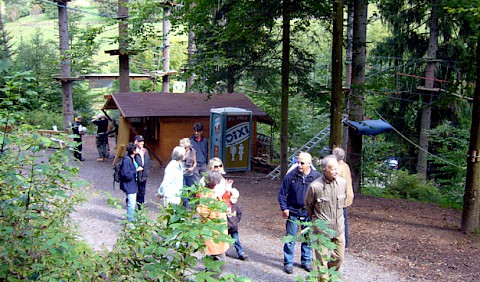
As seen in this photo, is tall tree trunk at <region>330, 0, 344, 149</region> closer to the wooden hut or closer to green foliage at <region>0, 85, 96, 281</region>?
green foliage at <region>0, 85, 96, 281</region>

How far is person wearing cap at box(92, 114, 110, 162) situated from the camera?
699 inches

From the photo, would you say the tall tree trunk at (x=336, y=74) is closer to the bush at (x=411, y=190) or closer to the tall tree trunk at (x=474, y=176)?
the tall tree trunk at (x=474, y=176)

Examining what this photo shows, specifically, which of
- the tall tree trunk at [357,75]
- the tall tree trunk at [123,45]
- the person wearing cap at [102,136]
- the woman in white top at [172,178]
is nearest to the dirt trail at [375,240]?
the woman in white top at [172,178]

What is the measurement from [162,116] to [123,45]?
279cm

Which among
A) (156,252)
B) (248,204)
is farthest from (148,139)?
(156,252)

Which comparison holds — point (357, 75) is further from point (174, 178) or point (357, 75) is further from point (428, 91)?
point (428, 91)

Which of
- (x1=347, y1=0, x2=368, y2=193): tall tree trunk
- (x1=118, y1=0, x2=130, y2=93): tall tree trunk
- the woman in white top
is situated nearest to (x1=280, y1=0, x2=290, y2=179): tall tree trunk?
(x1=347, y1=0, x2=368, y2=193): tall tree trunk

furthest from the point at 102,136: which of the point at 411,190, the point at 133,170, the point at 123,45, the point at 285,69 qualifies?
the point at 411,190

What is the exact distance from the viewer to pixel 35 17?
A: 85.8 m

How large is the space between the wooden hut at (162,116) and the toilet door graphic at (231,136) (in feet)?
3.08

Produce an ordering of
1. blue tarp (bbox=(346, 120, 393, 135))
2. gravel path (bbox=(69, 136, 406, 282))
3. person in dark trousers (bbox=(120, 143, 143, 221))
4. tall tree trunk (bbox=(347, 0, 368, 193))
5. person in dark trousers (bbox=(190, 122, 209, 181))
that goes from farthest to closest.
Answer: tall tree trunk (bbox=(347, 0, 368, 193))
blue tarp (bbox=(346, 120, 393, 135))
person in dark trousers (bbox=(190, 122, 209, 181))
person in dark trousers (bbox=(120, 143, 143, 221))
gravel path (bbox=(69, 136, 406, 282))

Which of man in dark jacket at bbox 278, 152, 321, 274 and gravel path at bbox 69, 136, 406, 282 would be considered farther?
gravel path at bbox 69, 136, 406, 282

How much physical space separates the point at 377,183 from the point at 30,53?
24324 mm

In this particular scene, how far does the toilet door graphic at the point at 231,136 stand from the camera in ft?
54.5
